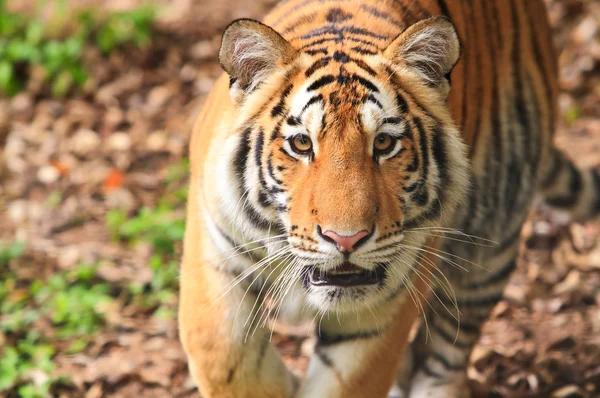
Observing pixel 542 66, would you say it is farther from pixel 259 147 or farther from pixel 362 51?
pixel 259 147

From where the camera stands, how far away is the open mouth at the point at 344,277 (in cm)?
224

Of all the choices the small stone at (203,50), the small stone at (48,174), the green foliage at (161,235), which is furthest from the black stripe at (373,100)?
the small stone at (203,50)

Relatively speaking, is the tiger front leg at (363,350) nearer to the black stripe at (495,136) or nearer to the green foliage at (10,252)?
the black stripe at (495,136)

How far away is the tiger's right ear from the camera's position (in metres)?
2.20

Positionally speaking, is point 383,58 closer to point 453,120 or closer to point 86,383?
point 453,120

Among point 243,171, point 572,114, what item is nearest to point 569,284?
point 572,114

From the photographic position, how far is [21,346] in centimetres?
346

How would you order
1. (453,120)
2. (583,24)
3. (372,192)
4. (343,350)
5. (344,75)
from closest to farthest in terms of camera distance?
(372,192)
(344,75)
(453,120)
(343,350)
(583,24)

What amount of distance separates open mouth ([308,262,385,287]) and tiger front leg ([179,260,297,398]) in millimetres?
349

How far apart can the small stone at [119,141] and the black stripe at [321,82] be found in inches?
121

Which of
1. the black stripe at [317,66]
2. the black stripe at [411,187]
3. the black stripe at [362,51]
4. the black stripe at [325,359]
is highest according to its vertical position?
the black stripe at [362,51]

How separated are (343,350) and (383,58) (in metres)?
0.88

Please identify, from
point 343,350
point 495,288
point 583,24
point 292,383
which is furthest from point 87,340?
point 583,24

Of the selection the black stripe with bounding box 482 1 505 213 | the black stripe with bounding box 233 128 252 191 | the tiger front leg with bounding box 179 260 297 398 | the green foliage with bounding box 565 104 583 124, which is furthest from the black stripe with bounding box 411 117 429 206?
the green foliage with bounding box 565 104 583 124
